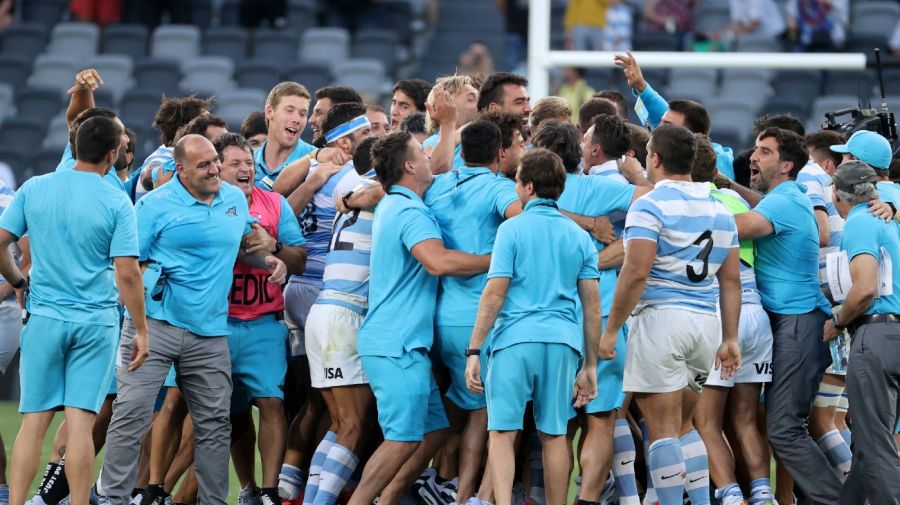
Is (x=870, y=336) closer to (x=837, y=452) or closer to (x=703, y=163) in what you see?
(x=837, y=452)

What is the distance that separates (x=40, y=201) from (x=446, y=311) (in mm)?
2200

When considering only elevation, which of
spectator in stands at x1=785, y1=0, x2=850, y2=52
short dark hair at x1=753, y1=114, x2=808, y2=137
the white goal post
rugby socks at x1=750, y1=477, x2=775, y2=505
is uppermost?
spectator in stands at x1=785, y1=0, x2=850, y2=52

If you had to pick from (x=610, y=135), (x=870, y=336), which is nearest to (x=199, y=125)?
(x=610, y=135)

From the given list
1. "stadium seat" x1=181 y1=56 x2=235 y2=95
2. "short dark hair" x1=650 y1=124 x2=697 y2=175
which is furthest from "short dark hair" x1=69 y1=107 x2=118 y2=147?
"stadium seat" x1=181 y1=56 x2=235 y2=95

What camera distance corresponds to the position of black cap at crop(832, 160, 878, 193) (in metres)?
7.67

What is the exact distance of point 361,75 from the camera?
58.7ft

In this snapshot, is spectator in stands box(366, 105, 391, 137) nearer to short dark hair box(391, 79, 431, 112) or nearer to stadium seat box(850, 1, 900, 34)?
short dark hair box(391, 79, 431, 112)

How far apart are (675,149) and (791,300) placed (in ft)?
4.43

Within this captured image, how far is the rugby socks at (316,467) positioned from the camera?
757cm

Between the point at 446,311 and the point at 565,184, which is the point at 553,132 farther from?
the point at 446,311

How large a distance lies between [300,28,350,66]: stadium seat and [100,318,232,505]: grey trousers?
37.6 ft

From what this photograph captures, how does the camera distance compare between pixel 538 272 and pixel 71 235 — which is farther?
pixel 71 235

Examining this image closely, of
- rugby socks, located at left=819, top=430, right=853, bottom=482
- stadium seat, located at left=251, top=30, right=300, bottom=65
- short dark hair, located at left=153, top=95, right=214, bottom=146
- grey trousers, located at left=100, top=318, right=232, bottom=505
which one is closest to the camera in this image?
grey trousers, located at left=100, top=318, right=232, bottom=505

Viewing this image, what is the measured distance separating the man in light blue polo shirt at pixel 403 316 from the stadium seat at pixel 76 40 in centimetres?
1300
